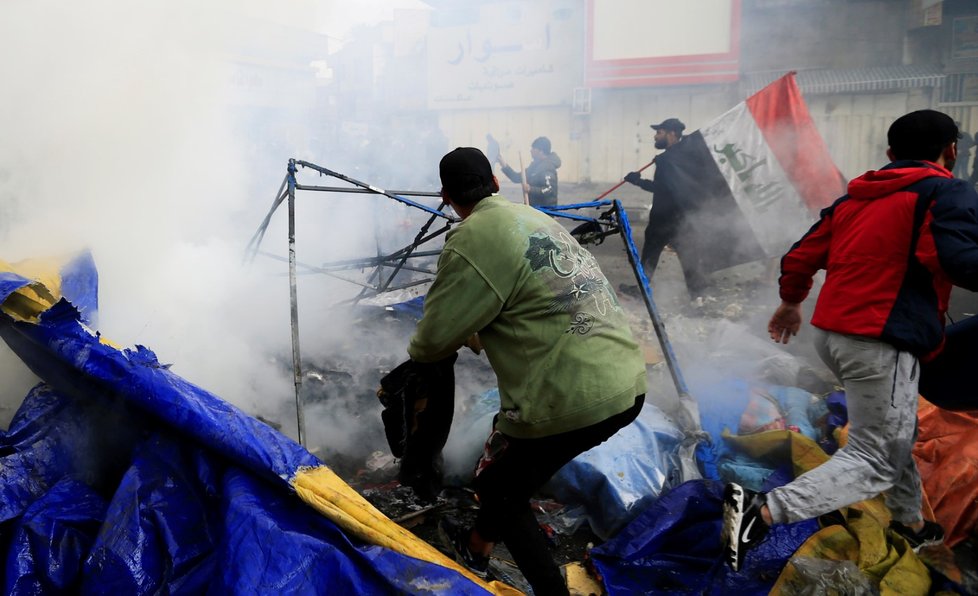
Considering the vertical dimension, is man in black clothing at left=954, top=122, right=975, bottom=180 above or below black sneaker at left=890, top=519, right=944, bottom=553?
above

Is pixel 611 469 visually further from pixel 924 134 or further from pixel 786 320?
pixel 924 134

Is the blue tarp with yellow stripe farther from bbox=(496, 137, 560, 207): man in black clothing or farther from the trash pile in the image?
bbox=(496, 137, 560, 207): man in black clothing

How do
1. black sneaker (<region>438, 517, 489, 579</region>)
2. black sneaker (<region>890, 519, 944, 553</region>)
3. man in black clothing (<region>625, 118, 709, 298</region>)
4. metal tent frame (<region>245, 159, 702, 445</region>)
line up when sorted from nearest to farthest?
black sneaker (<region>438, 517, 489, 579</region>)
black sneaker (<region>890, 519, 944, 553</region>)
metal tent frame (<region>245, 159, 702, 445</region>)
man in black clothing (<region>625, 118, 709, 298</region>)

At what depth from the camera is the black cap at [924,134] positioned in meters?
2.19

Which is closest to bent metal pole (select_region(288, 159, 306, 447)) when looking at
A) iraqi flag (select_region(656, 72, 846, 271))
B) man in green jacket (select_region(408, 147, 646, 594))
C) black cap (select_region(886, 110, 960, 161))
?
man in green jacket (select_region(408, 147, 646, 594))

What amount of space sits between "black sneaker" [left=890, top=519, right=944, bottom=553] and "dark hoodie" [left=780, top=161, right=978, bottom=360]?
0.66 metres

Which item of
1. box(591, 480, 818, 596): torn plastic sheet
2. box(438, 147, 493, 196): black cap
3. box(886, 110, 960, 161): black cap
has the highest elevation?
→ box(886, 110, 960, 161): black cap

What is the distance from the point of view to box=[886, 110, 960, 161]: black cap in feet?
7.18

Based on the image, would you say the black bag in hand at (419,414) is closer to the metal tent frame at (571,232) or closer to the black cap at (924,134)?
the metal tent frame at (571,232)

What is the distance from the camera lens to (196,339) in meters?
3.71

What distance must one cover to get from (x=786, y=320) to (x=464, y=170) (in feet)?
5.17

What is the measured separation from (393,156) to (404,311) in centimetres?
487

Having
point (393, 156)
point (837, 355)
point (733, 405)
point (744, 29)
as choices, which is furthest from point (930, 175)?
point (744, 29)

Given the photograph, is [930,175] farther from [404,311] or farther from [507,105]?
[507,105]
